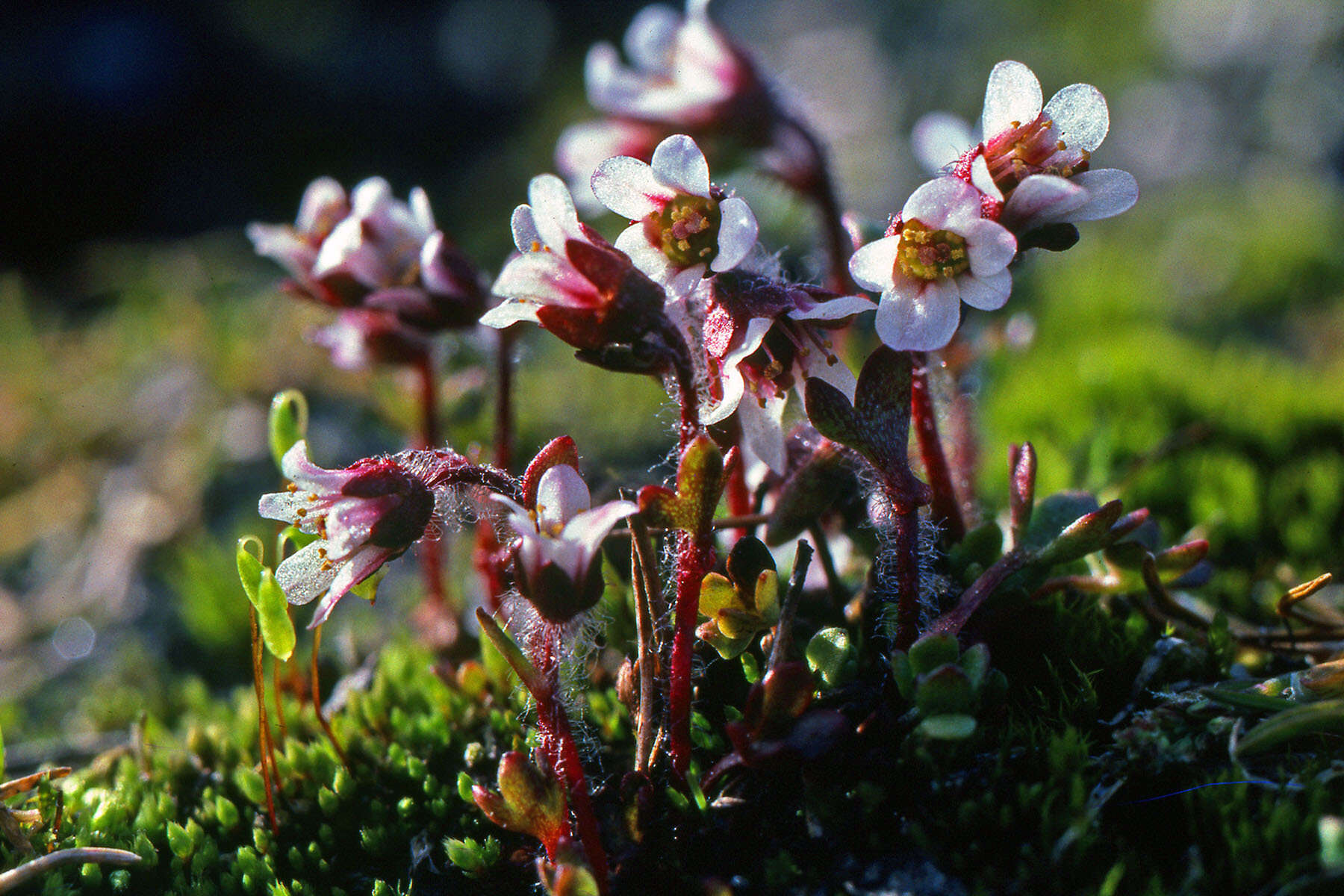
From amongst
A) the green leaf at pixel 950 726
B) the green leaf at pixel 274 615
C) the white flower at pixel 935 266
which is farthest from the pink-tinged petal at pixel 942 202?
the green leaf at pixel 274 615

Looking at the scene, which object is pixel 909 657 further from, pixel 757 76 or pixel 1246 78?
pixel 1246 78

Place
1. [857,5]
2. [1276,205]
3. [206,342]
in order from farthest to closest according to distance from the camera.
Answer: [857,5], [1276,205], [206,342]

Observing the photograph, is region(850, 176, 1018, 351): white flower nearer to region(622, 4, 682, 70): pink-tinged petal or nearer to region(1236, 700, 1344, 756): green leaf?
region(1236, 700, 1344, 756): green leaf

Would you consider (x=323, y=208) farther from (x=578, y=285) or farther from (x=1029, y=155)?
(x=1029, y=155)

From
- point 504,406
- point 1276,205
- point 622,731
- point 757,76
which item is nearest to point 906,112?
point 1276,205

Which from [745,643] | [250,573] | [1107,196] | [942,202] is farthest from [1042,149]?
[250,573]

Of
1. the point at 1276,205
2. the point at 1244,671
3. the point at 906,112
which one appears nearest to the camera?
the point at 1244,671

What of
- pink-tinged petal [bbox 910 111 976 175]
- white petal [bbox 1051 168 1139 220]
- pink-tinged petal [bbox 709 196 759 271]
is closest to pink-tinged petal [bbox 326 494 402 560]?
pink-tinged petal [bbox 709 196 759 271]

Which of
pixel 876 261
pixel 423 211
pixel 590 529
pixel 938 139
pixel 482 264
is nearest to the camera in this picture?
pixel 590 529
